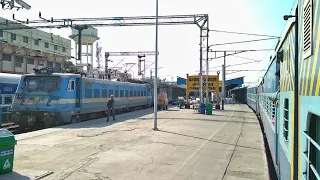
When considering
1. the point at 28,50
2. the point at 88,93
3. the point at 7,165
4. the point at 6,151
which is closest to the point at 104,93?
the point at 88,93

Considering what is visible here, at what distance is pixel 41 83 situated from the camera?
57.1ft

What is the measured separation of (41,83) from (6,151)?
11143 millimetres

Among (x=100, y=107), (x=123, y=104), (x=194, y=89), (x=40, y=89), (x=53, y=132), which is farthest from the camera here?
(x=194, y=89)

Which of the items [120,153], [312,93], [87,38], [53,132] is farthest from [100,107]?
[87,38]

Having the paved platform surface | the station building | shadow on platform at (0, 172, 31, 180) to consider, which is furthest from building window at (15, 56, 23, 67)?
shadow on platform at (0, 172, 31, 180)

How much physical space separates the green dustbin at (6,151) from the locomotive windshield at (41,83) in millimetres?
10435

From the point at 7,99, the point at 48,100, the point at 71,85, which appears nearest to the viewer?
the point at 48,100

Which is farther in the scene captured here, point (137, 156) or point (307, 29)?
point (137, 156)

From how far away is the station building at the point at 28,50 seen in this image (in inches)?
1735

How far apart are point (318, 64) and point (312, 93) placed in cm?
26

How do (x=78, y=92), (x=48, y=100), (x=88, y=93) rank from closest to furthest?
(x=48, y=100)
(x=78, y=92)
(x=88, y=93)

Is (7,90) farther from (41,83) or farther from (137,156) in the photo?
(137,156)

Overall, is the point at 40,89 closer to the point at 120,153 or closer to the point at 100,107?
the point at 100,107

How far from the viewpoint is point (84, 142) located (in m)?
11.5
